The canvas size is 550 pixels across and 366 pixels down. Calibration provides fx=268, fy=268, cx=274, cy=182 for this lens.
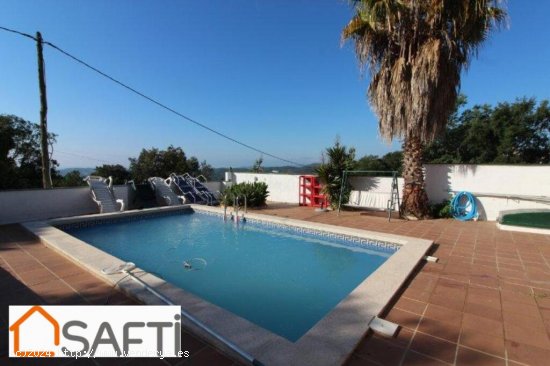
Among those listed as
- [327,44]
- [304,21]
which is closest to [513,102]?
[327,44]

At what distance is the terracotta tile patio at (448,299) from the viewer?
219cm

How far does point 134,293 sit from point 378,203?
827cm

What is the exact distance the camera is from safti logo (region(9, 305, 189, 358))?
2.19m

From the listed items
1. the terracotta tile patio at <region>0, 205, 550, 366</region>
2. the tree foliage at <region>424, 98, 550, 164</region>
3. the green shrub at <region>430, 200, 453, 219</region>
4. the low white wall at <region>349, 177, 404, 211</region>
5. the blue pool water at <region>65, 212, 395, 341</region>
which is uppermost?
the tree foliage at <region>424, 98, 550, 164</region>

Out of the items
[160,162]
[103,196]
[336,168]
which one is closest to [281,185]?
[336,168]

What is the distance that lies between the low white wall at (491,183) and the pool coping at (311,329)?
14.6 ft

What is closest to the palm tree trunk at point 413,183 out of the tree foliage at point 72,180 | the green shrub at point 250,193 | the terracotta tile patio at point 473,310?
the terracotta tile patio at point 473,310

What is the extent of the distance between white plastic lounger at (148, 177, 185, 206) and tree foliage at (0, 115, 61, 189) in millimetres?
9017

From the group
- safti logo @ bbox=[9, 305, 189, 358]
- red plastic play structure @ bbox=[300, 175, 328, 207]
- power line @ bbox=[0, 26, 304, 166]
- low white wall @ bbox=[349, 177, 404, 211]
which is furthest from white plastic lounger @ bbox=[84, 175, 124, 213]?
low white wall @ bbox=[349, 177, 404, 211]

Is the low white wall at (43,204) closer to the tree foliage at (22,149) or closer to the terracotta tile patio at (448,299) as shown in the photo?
the terracotta tile patio at (448,299)

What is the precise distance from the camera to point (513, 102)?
60.7 ft

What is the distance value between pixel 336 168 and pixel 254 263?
5.42m

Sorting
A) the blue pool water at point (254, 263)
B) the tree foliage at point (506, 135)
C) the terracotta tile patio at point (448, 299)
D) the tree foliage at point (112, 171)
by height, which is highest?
the tree foliage at point (506, 135)

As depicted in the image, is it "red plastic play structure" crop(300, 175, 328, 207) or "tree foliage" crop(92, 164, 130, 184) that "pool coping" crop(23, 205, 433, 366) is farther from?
Result: "tree foliage" crop(92, 164, 130, 184)
